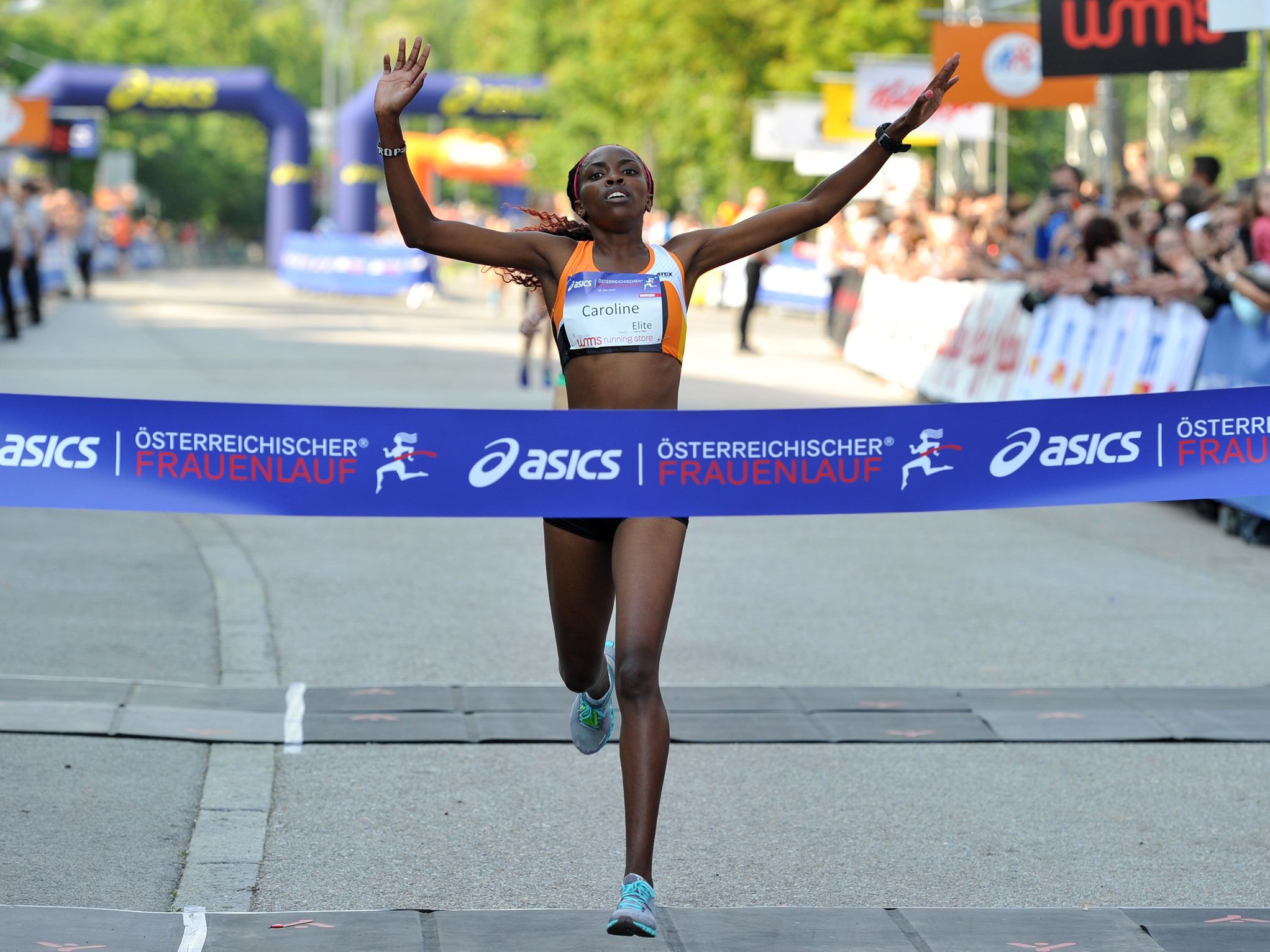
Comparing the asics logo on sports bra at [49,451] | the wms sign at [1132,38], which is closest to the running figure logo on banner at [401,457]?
the asics logo on sports bra at [49,451]

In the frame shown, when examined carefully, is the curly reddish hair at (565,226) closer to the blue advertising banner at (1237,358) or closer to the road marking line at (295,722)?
the road marking line at (295,722)

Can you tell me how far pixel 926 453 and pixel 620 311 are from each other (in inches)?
35.4

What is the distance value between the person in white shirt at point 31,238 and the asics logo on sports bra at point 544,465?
2181 cm

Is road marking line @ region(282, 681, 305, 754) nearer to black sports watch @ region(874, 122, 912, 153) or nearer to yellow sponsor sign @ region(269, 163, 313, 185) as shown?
black sports watch @ region(874, 122, 912, 153)

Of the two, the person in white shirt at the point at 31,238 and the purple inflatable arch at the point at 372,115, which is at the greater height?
the purple inflatable arch at the point at 372,115

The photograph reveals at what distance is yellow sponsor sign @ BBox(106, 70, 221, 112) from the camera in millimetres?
51438

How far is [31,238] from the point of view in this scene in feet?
87.6

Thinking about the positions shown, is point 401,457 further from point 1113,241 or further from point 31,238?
point 31,238

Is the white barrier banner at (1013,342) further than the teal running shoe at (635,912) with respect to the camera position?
Yes

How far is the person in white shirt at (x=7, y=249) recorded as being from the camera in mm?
23734

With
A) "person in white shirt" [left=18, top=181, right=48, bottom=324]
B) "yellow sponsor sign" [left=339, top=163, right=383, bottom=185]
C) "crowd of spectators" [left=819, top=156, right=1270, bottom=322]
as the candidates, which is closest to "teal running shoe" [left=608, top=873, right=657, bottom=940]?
"crowd of spectators" [left=819, top=156, right=1270, bottom=322]

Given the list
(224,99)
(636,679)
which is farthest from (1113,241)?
(224,99)

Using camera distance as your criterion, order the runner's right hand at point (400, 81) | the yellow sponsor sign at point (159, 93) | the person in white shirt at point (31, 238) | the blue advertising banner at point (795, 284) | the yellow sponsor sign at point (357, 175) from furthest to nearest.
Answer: the yellow sponsor sign at point (159, 93), the yellow sponsor sign at point (357, 175), the blue advertising banner at point (795, 284), the person in white shirt at point (31, 238), the runner's right hand at point (400, 81)

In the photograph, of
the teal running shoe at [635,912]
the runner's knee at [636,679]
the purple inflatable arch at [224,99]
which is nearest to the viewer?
the teal running shoe at [635,912]
